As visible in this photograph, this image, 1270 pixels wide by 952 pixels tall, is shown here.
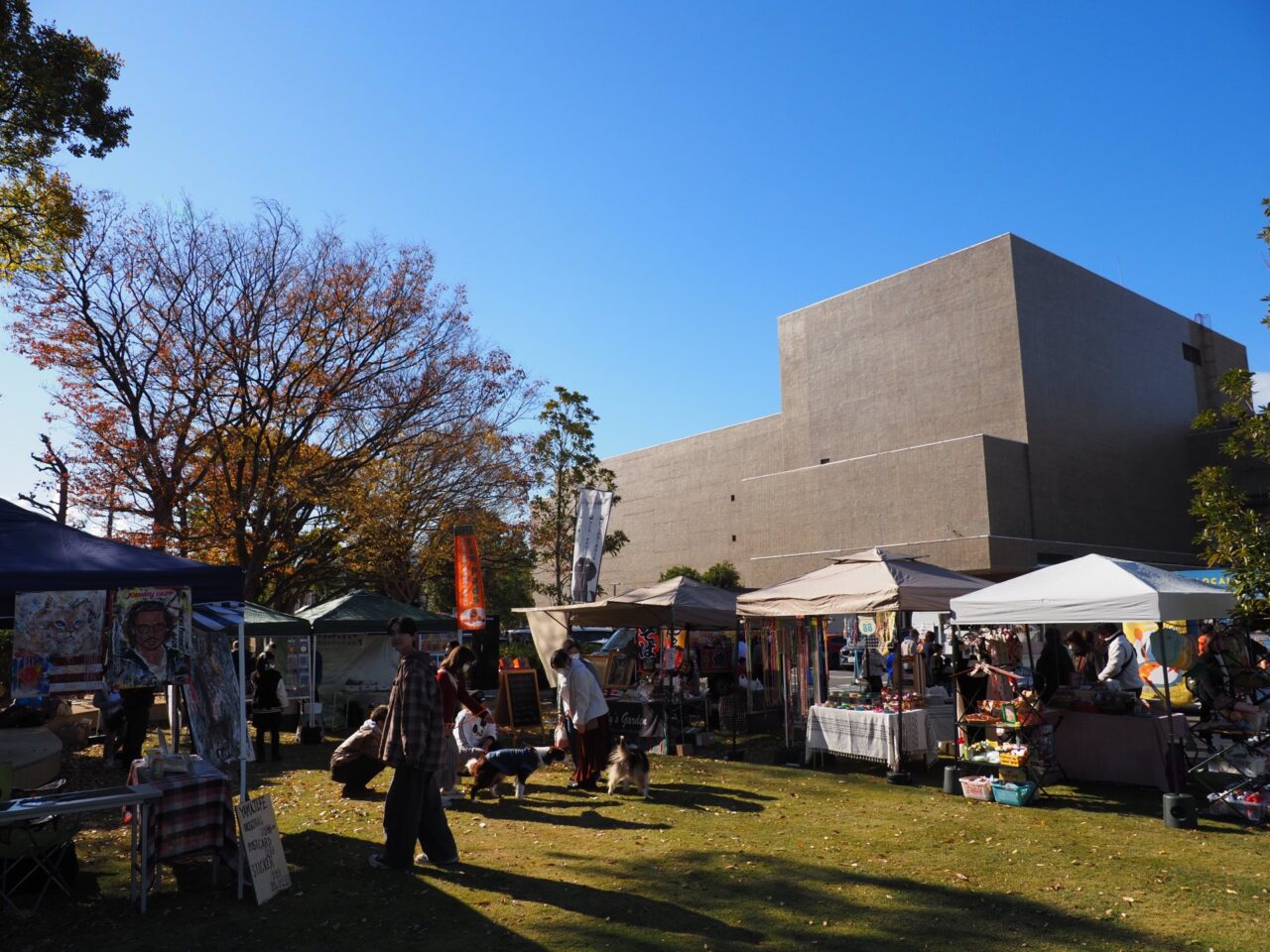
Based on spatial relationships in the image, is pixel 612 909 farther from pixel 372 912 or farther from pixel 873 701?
pixel 873 701

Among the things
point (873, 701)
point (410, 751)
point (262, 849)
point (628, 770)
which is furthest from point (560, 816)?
point (873, 701)

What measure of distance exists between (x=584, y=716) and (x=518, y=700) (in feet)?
20.1

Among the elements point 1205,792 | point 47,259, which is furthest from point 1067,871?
point 47,259

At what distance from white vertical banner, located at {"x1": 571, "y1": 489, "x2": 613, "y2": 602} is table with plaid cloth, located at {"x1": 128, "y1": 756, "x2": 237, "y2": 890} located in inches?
583

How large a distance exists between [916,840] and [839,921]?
2.32 m

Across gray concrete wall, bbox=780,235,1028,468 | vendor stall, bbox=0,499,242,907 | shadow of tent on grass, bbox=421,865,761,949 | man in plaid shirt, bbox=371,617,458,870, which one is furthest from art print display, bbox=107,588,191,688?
gray concrete wall, bbox=780,235,1028,468

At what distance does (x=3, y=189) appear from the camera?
37.2 ft

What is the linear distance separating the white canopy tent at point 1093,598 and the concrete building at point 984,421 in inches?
1117

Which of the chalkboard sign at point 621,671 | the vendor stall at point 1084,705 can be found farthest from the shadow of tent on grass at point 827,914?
the chalkboard sign at point 621,671

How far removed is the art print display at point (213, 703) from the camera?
6574 millimetres

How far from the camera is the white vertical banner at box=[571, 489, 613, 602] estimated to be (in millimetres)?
21484

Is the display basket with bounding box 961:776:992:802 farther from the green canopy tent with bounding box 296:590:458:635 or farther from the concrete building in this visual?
the concrete building

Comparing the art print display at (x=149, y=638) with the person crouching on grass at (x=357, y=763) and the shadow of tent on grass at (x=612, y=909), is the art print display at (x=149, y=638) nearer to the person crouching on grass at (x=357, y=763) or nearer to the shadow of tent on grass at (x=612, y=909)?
the shadow of tent on grass at (x=612, y=909)

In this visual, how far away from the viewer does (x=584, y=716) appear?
10031mm
